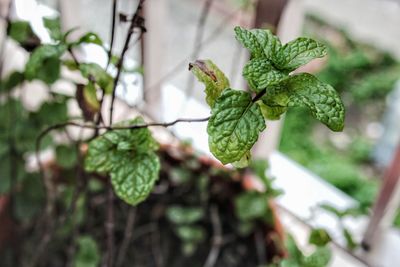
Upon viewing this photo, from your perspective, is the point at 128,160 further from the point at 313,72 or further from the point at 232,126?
the point at 313,72

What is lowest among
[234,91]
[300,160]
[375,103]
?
[300,160]

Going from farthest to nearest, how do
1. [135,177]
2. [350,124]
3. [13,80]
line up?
[350,124], [13,80], [135,177]

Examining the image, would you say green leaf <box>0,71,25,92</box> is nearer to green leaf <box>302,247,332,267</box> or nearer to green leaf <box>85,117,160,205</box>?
green leaf <box>85,117,160,205</box>

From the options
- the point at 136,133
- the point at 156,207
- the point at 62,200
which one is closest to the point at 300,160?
the point at 156,207

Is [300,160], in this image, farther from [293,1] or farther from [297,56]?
[297,56]

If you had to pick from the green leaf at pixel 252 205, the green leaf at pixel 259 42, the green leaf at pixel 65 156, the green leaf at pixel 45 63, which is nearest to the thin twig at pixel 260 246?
the green leaf at pixel 252 205

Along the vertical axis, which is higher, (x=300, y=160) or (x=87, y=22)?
(x=87, y=22)

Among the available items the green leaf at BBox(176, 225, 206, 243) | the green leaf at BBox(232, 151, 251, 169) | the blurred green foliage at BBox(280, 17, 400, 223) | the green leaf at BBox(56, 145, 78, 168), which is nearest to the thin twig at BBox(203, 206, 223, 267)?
the green leaf at BBox(176, 225, 206, 243)

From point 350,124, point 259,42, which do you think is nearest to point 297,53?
point 259,42
